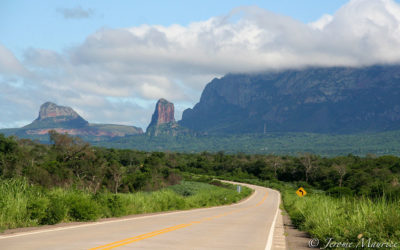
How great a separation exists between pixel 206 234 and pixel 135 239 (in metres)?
3.41

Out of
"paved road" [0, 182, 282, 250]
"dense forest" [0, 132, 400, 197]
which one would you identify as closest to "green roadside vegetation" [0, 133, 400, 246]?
"dense forest" [0, 132, 400, 197]

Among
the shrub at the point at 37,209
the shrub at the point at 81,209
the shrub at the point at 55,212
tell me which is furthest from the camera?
the shrub at the point at 81,209

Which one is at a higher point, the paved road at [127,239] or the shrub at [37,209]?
the shrub at [37,209]

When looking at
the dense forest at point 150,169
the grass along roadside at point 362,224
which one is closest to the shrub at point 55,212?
the dense forest at point 150,169

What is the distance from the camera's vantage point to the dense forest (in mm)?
55772

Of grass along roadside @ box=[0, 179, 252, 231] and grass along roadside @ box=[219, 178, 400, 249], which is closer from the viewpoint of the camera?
grass along roadside @ box=[219, 178, 400, 249]

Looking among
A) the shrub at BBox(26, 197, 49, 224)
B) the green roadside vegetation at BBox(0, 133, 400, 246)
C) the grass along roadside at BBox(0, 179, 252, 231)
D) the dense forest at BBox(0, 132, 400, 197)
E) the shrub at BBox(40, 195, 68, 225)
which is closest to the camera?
the green roadside vegetation at BBox(0, 133, 400, 246)

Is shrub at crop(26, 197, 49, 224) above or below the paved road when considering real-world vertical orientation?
above

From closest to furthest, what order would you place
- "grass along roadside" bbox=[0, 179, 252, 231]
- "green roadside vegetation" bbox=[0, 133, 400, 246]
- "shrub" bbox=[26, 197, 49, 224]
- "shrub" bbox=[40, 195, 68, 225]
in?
"green roadside vegetation" bbox=[0, 133, 400, 246]
"grass along roadside" bbox=[0, 179, 252, 231]
"shrub" bbox=[26, 197, 49, 224]
"shrub" bbox=[40, 195, 68, 225]

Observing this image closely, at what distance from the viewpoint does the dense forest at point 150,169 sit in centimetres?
5577

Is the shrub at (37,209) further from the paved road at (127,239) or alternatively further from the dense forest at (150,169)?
the dense forest at (150,169)

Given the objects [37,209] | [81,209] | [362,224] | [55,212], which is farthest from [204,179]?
[362,224]

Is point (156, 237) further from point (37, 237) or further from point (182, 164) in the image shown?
point (182, 164)

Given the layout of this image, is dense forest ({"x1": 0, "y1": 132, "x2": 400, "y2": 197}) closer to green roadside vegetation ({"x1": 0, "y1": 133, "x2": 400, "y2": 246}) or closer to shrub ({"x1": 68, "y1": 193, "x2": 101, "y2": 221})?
green roadside vegetation ({"x1": 0, "y1": 133, "x2": 400, "y2": 246})
